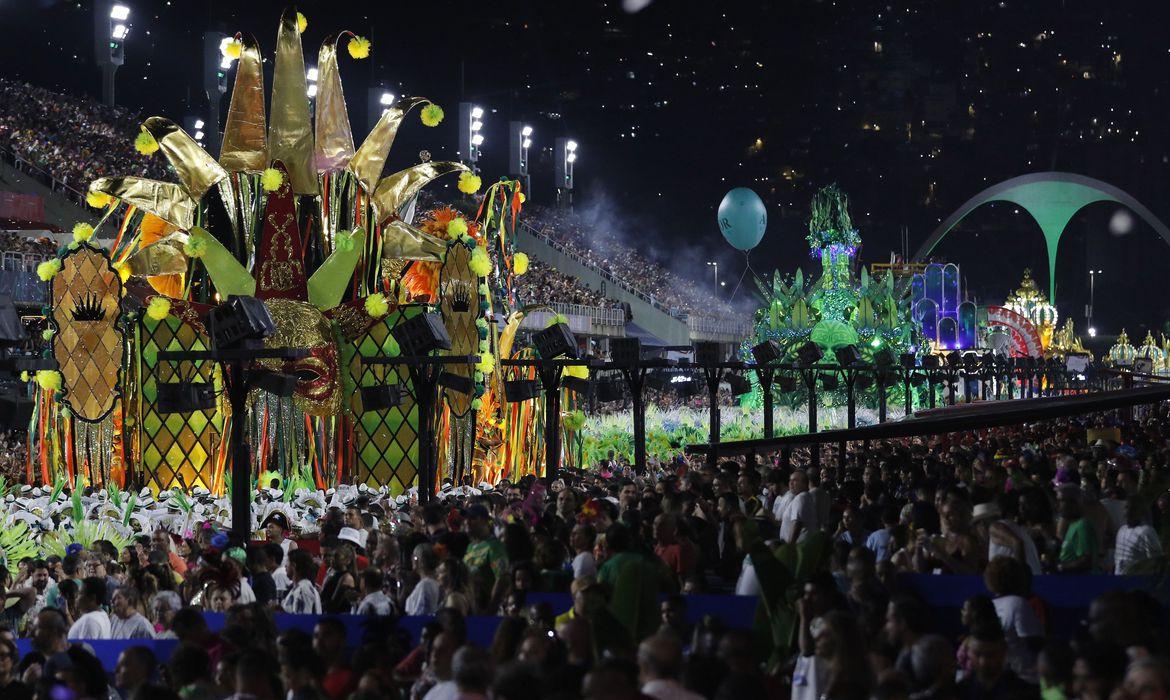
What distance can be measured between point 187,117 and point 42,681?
4995cm

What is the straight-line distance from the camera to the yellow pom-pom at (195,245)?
23047mm

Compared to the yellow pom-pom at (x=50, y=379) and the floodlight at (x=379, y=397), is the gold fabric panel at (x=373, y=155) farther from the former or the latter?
the yellow pom-pom at (x=50, y=379)

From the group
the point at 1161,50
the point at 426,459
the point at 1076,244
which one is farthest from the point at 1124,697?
the point at 1076,244

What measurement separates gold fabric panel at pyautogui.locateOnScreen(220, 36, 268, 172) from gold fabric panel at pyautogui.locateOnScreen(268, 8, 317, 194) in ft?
0.65

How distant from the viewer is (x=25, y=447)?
25844 mm

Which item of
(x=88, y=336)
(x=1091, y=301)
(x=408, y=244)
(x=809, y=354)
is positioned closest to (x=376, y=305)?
(x=408, y=244)

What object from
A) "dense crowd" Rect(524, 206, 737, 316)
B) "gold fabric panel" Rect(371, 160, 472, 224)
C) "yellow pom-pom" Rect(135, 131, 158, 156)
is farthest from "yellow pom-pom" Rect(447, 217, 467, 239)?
"dense crowd" Rect(524, 206, 737, 316)

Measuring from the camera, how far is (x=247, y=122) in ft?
80.6

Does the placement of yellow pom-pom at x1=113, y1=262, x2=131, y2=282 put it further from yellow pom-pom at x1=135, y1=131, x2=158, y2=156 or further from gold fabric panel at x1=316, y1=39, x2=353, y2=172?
gold fabric panel at x1=316, y1=39, x2=353, y2=172

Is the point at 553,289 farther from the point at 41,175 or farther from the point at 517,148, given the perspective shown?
the point at 41,175

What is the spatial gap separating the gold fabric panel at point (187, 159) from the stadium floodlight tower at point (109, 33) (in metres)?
26.5

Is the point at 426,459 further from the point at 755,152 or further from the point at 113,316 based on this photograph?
the point at 755,152

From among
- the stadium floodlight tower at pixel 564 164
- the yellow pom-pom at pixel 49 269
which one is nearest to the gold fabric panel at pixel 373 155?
the yellow pom-pom at pixel 49 269

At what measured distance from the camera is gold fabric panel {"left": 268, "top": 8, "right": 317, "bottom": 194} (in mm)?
24500
